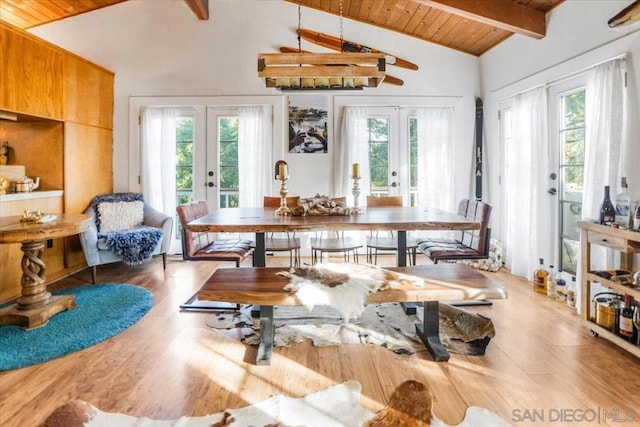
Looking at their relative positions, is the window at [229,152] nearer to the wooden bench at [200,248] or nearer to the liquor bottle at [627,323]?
the wooden bench at [200,248]

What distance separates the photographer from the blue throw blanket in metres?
3.65

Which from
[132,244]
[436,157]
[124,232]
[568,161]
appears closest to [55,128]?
[124,232]

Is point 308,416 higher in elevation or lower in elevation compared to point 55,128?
lower

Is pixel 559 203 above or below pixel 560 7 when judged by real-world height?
below

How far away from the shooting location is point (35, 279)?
2.70 m

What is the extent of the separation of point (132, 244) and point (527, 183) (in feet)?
13.5

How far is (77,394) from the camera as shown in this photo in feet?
5.85

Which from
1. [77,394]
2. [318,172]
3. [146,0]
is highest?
[146,0]

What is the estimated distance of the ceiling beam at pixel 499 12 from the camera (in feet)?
10.8

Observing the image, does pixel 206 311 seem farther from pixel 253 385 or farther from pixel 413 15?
pixel 413 15

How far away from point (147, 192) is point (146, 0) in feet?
7.82

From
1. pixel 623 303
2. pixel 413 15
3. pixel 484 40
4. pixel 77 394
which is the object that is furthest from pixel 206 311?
pixel 484 40

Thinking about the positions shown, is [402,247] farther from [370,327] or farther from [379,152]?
[379,152]

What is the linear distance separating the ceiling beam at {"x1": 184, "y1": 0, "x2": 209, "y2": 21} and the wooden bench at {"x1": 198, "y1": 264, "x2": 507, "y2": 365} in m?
3.44
